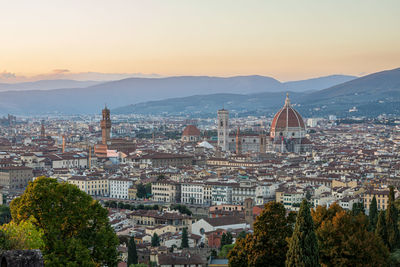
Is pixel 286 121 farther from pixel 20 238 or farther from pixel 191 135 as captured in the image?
pixel 20 238

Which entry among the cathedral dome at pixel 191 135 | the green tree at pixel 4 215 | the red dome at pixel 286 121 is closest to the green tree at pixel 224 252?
the green tree at pixel 4 215

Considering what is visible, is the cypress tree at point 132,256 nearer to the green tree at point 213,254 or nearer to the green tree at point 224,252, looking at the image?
the green tree at point 213,254

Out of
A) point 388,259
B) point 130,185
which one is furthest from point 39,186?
point 130,185

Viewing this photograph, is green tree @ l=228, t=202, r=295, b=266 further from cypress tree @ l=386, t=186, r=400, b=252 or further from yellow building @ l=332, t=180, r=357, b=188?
yellow building @ l=332, t=180, r=357, b=188

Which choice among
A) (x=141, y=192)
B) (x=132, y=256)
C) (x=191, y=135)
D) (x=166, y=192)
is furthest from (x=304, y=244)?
(x=191, y=135)


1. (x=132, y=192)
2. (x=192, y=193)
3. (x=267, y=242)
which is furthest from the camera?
(x=132, y=192)
